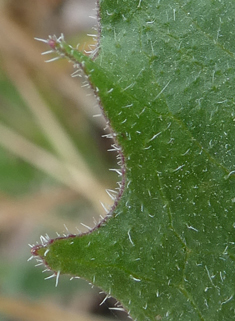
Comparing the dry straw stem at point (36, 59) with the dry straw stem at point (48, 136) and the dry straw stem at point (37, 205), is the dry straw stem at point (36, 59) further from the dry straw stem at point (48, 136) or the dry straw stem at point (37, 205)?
the dry straw stem at point (37, 205)

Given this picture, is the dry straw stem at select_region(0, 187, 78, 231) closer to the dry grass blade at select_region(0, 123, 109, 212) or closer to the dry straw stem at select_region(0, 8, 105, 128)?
the dry grass blade at select_region(0, 123, 109, 212)

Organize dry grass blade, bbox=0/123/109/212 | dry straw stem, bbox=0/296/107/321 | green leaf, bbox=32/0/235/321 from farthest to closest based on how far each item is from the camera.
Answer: dry grass blade, bbox=0/123/109/212, dry straw stem, bbox=0/296/107/321, green leaf, bbox=32/0/235/321

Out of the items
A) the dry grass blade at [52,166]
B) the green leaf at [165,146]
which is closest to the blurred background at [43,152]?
the dry grass blade at [52,166]

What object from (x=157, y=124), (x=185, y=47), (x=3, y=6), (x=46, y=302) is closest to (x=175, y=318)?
(x=157, y=124)

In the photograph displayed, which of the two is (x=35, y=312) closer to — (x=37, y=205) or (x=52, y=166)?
(x=37, y=205)

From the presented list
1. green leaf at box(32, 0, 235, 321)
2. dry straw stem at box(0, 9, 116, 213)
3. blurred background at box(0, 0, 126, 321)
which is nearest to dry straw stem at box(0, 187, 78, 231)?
blurred background at box(0, 0, 126, 321)

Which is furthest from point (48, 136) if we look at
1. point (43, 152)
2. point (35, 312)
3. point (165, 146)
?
point (165, 146)
